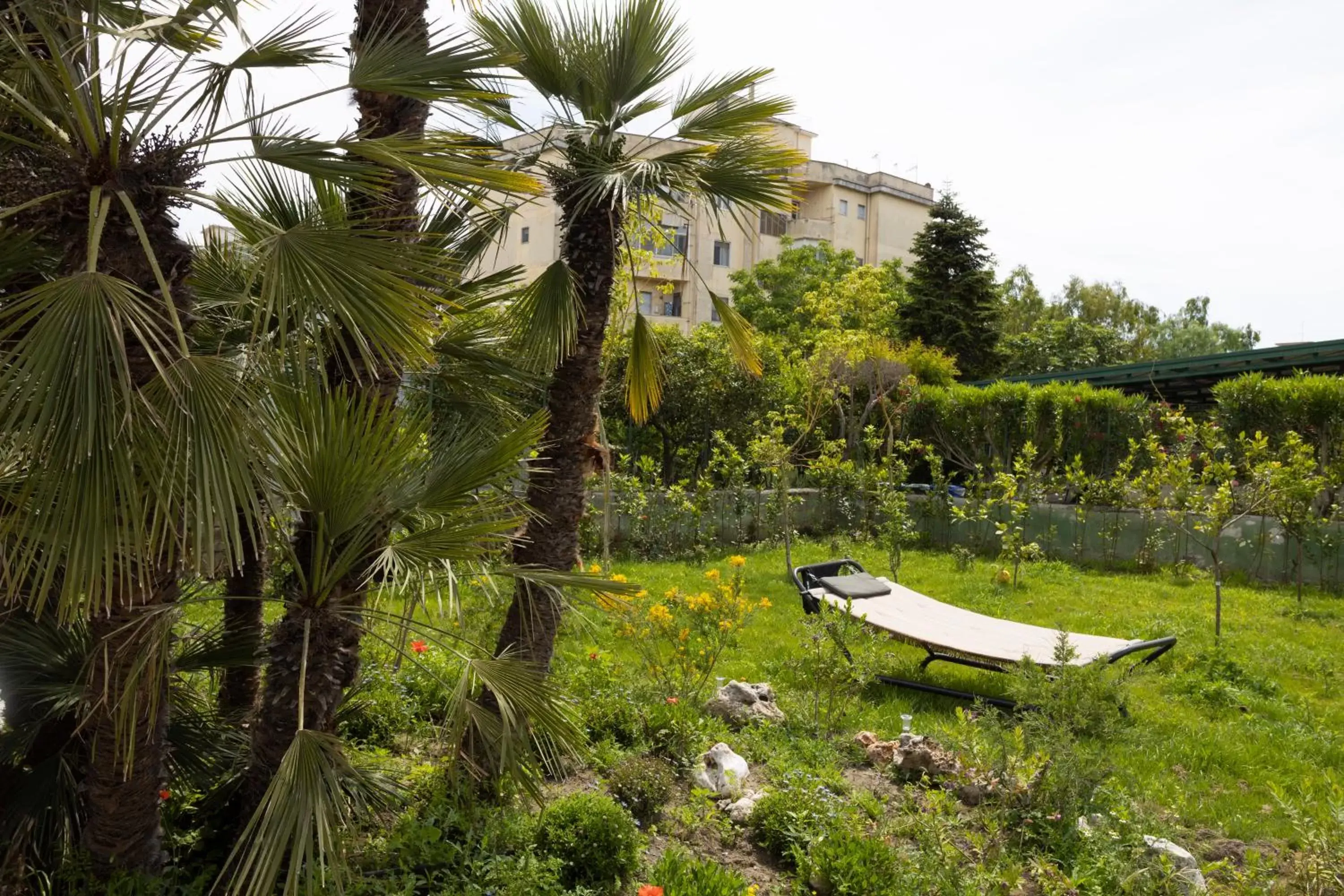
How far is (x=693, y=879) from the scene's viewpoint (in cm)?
354

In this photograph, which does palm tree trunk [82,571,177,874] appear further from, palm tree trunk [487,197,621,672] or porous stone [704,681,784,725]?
porous stone [704,681,784,725]

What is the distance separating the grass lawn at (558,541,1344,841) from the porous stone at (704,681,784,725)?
0.57 feet

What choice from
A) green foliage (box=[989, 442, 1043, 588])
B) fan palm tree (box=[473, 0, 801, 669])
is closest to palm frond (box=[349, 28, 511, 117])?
fan palm tree (box=[473, 0, 801, 669])

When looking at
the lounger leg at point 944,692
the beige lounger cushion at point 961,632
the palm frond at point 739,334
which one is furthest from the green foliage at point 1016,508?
the palm frond at point 739,334

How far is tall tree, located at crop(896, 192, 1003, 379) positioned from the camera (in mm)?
26375

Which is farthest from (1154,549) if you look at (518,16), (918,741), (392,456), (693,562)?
(392,456)

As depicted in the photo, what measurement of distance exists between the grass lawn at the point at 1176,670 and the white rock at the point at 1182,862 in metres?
0.74

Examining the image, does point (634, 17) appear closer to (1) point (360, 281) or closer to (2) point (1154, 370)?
(1) point (360, 281)

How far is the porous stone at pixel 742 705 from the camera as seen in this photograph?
18.8 ft

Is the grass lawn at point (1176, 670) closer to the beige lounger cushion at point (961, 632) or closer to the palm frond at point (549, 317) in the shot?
the beige lounger cushion at point (961, 632)

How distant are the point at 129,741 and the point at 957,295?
26276 mm

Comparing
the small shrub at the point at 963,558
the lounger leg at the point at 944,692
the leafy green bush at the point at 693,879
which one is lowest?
the lounger leg at the point at 944,692

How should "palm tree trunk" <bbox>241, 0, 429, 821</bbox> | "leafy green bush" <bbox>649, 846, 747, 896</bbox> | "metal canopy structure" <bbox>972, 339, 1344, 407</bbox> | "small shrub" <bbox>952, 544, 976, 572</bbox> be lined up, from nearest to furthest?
1. "palm tree trunk" <bbox>241, 0, 429, 821</bbox>
2. "leafy green bush" <bbox>649, 846, 747, 896</bbox>
3. "small shrub" <bbox>952, 544, 976, 572</bbox>
4. "metal canopy structure" <bbox>972, 339, 1344, 407</bbox>

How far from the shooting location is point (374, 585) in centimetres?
336
